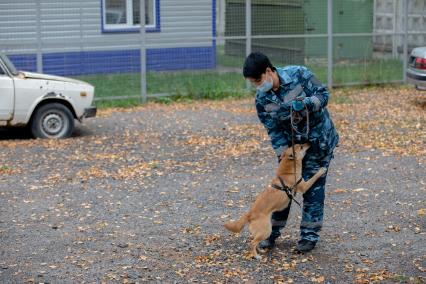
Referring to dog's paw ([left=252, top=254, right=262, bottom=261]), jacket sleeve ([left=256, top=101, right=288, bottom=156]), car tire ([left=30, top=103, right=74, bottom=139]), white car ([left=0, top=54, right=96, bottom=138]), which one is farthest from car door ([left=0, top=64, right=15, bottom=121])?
dog's paw ([left=252, top=254, right=262, bottom=261])

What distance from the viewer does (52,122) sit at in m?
12.0

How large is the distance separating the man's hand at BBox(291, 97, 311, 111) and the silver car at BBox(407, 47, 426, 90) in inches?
372

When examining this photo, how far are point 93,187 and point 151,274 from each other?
313 centimetres

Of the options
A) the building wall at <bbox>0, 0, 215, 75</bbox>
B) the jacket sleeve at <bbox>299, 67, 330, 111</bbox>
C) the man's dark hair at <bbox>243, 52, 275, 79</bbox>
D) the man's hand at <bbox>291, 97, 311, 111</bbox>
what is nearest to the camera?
the man's dark hair at <bbox>243, 52, 275, 79</bbox>

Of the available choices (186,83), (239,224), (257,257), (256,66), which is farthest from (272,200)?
(186,83)

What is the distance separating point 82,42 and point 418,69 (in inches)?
251

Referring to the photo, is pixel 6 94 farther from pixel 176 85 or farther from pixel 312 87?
pixel 312 87

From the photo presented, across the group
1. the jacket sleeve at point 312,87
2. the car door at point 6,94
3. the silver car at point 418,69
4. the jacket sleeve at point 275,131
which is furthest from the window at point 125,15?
the jacket sleeve at point 312,87

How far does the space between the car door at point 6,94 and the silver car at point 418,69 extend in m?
7.51

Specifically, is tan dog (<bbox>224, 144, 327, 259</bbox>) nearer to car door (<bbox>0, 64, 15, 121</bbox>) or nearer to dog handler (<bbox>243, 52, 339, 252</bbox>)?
dog handler (<bbox>243, 52, 339, 252</bbox>)

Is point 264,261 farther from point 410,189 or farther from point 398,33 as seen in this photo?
point 398,33

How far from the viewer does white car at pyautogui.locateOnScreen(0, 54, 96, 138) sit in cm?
1150

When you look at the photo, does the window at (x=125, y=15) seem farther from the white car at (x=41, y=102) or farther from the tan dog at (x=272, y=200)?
the tan dog at (x=272, y=200)

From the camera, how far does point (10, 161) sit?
10.4 meters
